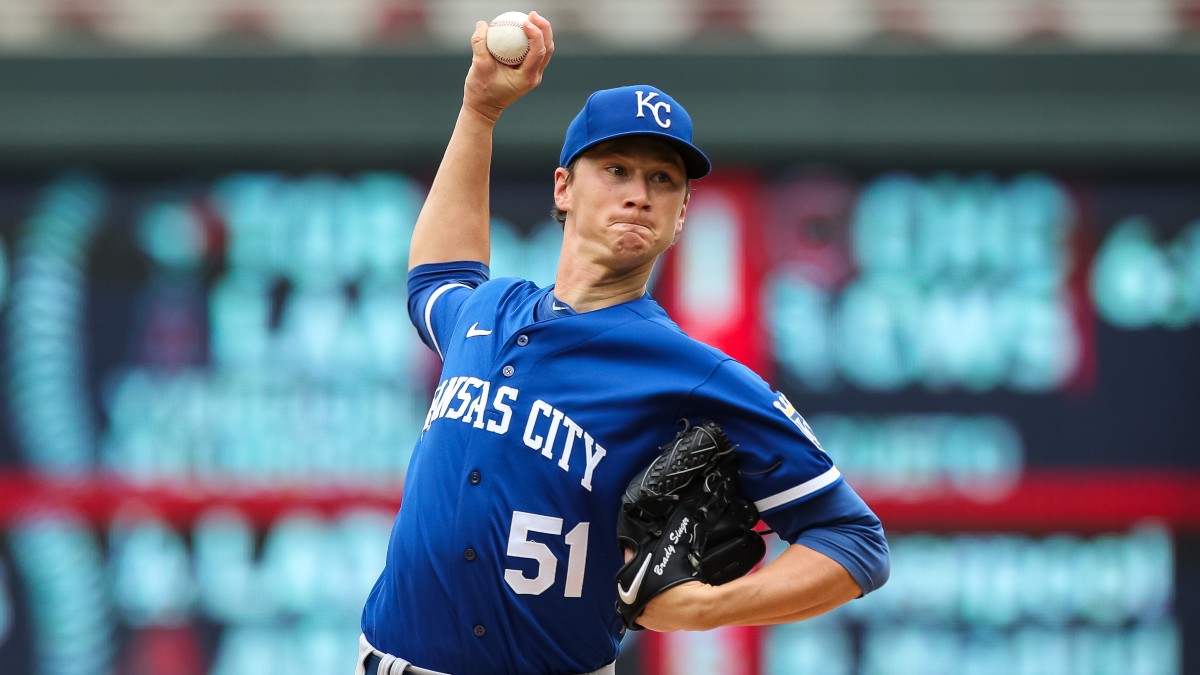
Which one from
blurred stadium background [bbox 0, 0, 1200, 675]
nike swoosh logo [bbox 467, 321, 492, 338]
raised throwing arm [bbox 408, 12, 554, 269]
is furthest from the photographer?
blurred stadium background [bbox 0, 0, 1200, 675]

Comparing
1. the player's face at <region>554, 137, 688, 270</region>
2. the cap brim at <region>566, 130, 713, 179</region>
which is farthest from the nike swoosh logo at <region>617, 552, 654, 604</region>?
the cap brim at <region>566, 130, 713, 179</region>

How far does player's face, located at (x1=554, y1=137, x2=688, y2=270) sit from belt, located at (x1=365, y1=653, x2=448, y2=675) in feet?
2.35

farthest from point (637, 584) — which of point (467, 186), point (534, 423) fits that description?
point (467, 186)

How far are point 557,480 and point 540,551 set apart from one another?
0.38ft

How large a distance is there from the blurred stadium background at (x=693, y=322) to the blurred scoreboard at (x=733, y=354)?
0.01 m

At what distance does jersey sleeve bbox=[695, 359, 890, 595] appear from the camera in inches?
91.4

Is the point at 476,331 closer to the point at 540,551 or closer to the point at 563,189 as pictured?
the point at 563,189

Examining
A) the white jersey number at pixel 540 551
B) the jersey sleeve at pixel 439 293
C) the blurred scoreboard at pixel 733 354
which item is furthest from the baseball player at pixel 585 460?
the blurred scoreboard at pixel 733 354

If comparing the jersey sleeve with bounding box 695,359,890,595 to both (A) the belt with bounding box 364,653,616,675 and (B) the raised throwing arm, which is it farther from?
(B) the raised throwing arm

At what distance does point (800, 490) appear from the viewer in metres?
2.33

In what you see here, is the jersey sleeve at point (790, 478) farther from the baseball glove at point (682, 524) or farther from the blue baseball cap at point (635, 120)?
the blue baseball cap at point (635, 120)

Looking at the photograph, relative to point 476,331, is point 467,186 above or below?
above

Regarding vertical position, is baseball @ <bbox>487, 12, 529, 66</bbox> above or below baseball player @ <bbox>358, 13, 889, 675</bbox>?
above

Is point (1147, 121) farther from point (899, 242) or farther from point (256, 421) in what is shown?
point (256, 421)
